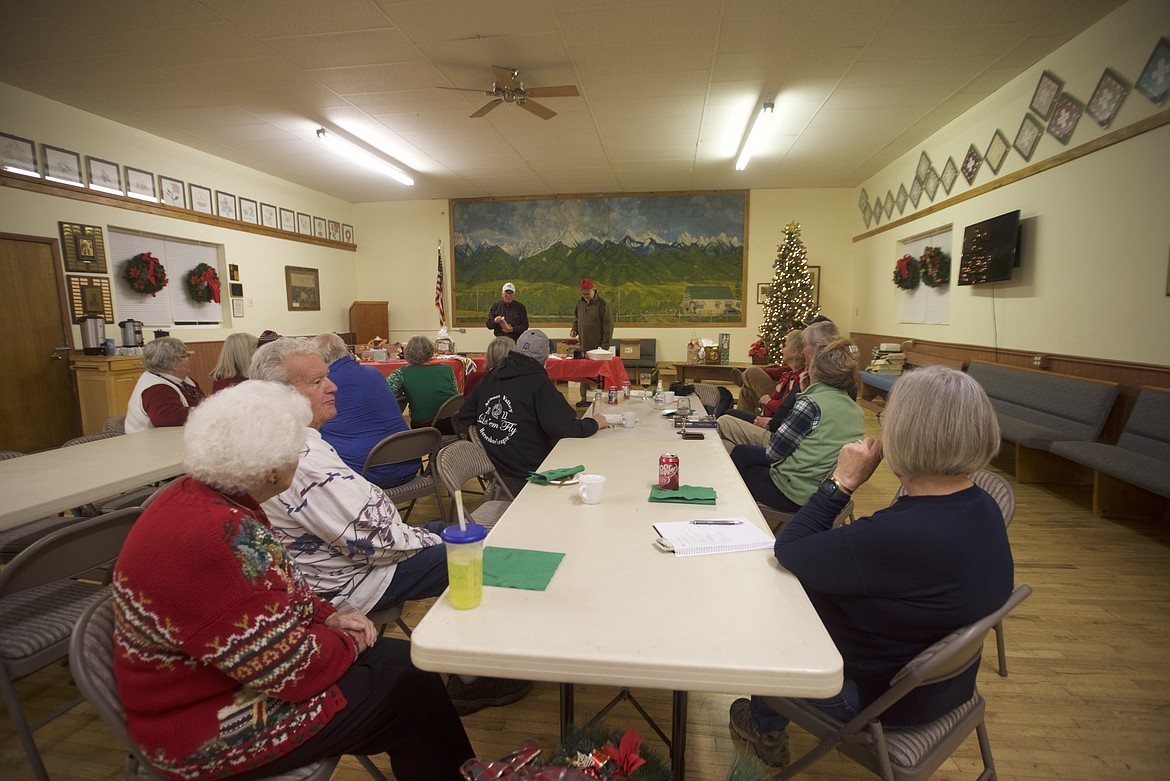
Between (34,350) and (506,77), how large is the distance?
548cm

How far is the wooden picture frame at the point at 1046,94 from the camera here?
195 inches

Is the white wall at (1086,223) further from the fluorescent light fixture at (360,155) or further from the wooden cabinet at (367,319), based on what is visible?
the wooden cabinet at (367,319)

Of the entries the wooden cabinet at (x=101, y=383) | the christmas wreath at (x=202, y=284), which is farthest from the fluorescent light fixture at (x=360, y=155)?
the wooden cabinet at (x=101, y=383)

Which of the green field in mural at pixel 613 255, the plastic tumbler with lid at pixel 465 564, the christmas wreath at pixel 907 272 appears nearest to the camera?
the plastic tumbler with lid at pixel 465 564

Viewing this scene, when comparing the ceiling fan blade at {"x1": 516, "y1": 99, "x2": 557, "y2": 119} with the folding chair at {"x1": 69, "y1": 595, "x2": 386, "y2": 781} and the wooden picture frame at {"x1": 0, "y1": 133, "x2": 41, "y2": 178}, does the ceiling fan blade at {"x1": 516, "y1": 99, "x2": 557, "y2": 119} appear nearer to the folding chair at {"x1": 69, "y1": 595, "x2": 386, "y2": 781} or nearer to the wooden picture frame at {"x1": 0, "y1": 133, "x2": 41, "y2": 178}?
the wooden picture frame at {"x1": 0, "y1": 133, "x2": 41, "y2": 178}

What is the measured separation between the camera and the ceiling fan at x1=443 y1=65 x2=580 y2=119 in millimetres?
5020

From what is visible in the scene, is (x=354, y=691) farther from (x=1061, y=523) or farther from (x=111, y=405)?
(x=111, y=405)

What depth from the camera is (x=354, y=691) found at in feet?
4.39

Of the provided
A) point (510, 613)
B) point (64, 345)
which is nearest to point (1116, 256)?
point (510, 613)

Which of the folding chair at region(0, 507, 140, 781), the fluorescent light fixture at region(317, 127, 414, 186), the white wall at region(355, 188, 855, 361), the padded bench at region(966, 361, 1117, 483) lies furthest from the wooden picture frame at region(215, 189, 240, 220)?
the padded bench at region(966, 361, 1117, 483)

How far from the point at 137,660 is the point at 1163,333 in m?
5.82

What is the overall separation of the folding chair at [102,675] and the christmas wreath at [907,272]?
28.2 ft

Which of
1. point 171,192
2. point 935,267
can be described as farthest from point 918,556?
point 171,192

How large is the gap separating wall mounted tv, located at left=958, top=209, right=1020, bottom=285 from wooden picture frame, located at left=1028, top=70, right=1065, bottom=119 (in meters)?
0.91
